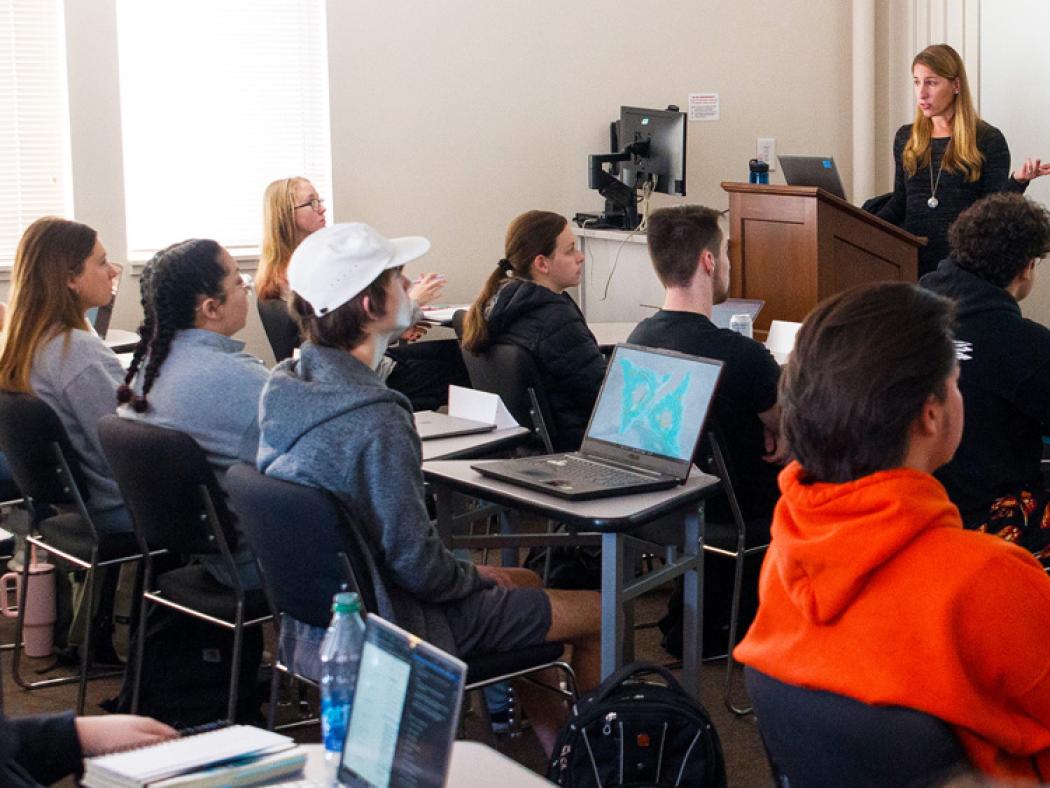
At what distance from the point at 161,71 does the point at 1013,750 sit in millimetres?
5845

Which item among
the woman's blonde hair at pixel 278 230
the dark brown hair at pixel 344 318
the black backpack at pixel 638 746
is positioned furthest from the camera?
the woman's blonde hair at pixel 278 230

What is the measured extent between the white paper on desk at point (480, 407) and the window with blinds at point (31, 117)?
3437mm

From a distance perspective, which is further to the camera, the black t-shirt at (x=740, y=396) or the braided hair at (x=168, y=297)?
the black t-shirt at (x=740, y=396)

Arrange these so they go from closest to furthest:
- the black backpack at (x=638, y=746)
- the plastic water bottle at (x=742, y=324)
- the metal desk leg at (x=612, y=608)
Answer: the black backpack at (x=638, y=746)
the metal desk leg at (x=612, y=608)
the plastic water bottle at (x=742, y=324)

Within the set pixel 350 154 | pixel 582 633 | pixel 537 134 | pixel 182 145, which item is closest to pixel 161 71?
pixel 182 145

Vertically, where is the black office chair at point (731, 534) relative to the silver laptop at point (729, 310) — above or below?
below

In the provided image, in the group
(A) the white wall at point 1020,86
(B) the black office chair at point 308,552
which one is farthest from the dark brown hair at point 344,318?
(A) the white wall at point 1020,86

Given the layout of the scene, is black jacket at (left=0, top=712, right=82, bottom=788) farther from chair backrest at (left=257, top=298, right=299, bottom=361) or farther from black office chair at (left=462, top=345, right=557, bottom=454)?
chair backrest at (left=257, top=298, right=299, bottom=361)

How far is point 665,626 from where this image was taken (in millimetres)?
4074

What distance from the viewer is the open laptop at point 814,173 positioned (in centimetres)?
575

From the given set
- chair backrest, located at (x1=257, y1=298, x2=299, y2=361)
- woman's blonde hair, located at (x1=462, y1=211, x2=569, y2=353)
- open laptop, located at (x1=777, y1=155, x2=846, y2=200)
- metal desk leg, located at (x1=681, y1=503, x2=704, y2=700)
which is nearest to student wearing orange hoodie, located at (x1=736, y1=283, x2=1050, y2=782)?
metal desk leg, located at (x1=681, y1=503, x2=704, y2=700)

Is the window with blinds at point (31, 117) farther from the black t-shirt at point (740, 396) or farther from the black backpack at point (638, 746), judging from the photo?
the black backpack at point (638, 746)

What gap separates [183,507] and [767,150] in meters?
5.54

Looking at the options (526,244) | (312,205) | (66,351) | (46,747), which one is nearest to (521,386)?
(526,244)
